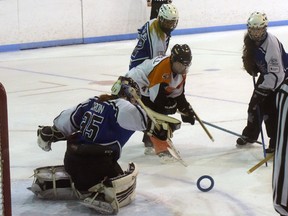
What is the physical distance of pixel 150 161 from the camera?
13.9 feet

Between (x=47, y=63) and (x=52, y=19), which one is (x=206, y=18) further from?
(x=47, y=63)

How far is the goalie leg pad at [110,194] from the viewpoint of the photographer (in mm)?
3146

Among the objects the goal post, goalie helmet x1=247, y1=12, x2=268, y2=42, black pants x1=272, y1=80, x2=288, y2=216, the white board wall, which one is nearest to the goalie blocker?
the goal post

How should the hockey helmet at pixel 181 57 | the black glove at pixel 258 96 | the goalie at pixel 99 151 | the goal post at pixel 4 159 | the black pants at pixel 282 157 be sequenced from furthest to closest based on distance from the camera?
the black glove at pixel 258 96 < the hockey helmet at pixel 181 57 < the goalie at pixel 99 151 < the goal post at pixel 4 159 < the black pants at pixel 282 157

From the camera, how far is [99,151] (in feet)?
10.4

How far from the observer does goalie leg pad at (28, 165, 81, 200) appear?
132 inches

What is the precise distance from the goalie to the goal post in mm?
939

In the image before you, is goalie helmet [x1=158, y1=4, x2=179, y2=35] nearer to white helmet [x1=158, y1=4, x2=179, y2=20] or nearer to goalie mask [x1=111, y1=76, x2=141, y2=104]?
white helmet [x1=158, y1=4, x2=179, y2=20]

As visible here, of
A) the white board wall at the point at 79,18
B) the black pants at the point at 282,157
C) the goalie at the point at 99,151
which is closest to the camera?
the black pants at the point at 282,157

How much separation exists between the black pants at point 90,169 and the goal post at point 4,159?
96 cm

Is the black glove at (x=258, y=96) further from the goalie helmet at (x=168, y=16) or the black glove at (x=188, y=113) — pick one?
the goalie helmet at (x=168, y=16)

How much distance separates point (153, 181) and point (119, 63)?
5546mm

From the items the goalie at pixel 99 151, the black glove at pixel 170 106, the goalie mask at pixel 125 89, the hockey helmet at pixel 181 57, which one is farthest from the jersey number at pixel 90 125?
the black glove at pixel 170 106

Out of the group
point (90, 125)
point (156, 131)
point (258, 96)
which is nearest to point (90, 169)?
point (90, 125)
